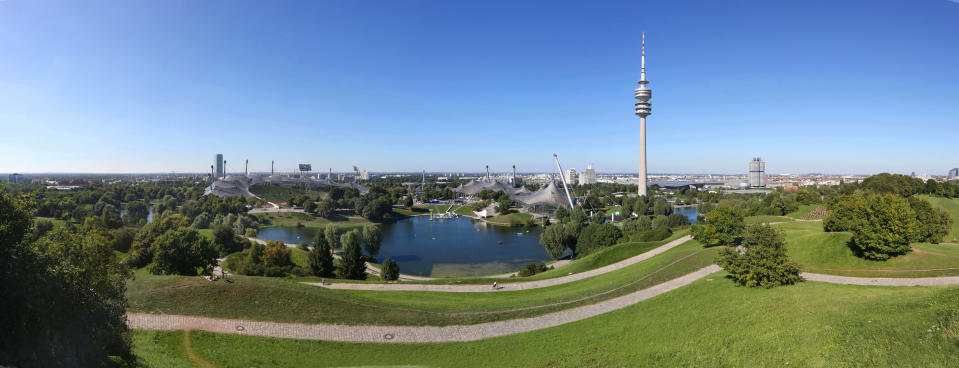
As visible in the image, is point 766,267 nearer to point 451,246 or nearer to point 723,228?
point 723,228

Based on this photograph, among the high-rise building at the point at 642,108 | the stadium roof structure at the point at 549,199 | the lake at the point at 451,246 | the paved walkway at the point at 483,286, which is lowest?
the lake at the point at 451,246

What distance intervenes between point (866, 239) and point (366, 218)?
200 feet

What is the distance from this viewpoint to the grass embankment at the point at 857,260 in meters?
13.9

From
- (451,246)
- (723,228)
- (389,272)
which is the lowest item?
(451,246)

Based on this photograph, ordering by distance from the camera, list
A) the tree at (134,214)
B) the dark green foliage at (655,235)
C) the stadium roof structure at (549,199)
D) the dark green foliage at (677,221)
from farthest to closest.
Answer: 1. the stadium roof structure at (549,199)
2. the tree at (134,214)
3. the dark green foliage at (677,221)
4. the dark green foliage at (655,235)

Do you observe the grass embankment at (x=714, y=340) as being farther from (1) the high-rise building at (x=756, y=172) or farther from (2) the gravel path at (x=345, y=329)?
(1) the high-rise building at (x=756, y=172)

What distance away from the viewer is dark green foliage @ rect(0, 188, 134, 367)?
552cm

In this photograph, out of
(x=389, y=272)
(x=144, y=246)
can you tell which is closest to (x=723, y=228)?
(x=389, y=272)

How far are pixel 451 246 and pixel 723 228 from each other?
88.9ft

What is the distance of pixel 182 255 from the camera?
2045 cm

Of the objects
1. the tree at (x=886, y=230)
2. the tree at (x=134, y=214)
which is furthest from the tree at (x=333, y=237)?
the tree at (x=886, y=230)

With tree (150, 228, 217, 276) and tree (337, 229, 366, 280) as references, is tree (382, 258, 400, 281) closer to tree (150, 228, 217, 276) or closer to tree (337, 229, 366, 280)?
tree (337, 229, 366, 280)

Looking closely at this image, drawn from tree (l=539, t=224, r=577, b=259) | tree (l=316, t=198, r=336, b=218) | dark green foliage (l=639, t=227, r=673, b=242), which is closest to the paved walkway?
dark green foliage (l=639, t=227, r=673, b=242)

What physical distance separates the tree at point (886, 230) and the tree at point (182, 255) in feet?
A: 102
